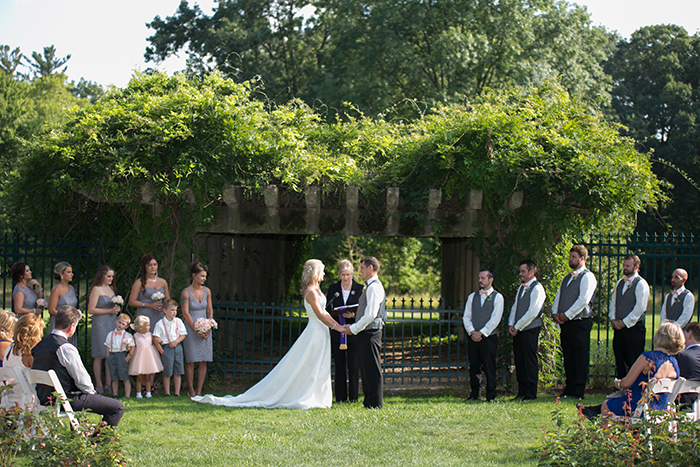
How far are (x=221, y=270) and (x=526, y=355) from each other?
19.1 feet

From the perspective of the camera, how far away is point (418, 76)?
20234 mm

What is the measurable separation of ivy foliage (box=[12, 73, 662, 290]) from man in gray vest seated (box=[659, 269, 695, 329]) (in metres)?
0.98

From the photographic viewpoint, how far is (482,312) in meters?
7.47

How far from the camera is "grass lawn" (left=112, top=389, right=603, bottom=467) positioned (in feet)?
16.7

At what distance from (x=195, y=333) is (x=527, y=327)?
3.97 m

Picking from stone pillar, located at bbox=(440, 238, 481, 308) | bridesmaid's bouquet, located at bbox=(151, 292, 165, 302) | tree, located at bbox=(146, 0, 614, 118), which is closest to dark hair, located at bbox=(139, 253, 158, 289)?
bridesmaid's bouquet, located at bbox=(151, 292, 165, 302)

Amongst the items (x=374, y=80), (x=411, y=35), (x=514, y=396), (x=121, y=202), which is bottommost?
(x=514, y=396)

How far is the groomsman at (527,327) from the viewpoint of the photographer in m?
7.39

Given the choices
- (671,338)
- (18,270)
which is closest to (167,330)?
(18,270)

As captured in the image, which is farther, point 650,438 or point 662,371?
point 662,371

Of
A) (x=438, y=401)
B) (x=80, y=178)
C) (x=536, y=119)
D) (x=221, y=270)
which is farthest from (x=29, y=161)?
(x=536, y=119)

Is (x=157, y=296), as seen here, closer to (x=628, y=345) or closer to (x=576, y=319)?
(x=576, y=319)

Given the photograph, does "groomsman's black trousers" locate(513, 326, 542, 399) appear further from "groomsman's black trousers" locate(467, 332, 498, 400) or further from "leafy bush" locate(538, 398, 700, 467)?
"leafy bush" locate(538, 398, 700, 467)

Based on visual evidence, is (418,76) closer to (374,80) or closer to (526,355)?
(374,80)
